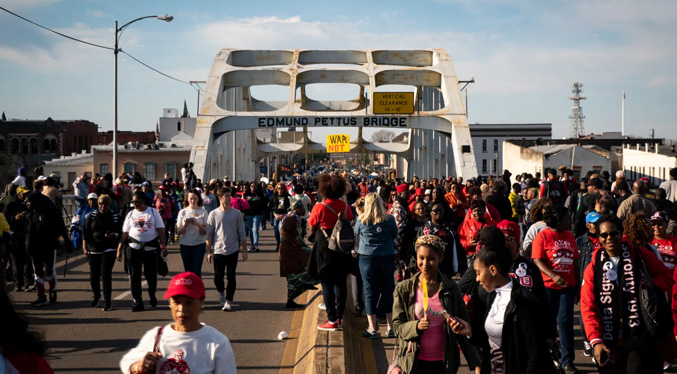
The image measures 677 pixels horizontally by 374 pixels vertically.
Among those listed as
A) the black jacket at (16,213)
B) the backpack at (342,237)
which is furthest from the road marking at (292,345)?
the black jacket at (16,213)

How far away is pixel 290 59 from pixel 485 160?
157 ft

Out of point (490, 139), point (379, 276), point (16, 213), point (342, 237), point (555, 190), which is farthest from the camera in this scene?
point (490, 139)

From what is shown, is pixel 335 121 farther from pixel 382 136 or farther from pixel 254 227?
pixel 382 136

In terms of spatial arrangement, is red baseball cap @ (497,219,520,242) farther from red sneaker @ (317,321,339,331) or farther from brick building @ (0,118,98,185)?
brick building @ (0,118,98,185)

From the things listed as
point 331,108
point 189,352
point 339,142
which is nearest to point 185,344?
point 189,352

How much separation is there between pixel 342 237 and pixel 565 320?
2697mm

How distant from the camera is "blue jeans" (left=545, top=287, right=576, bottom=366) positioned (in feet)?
24.1

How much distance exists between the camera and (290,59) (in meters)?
51.8

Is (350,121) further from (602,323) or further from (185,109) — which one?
(185,109)

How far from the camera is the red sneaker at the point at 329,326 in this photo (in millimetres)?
8391

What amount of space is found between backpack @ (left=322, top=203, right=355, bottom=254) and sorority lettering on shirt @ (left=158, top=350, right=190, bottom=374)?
495 centimetres

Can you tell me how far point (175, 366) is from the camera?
156 inches

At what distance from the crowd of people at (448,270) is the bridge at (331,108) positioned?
25.3 meters

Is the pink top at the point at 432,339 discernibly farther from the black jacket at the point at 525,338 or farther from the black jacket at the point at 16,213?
the black jacket at the point at 16,213
